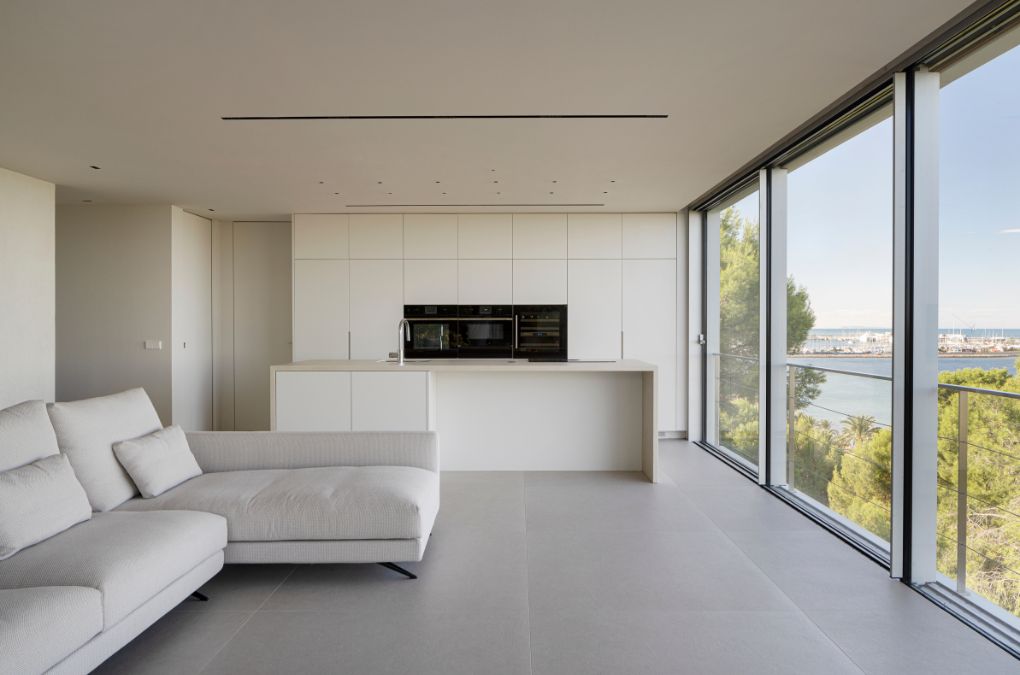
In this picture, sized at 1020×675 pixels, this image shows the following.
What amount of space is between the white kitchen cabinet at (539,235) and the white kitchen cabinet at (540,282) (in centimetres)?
9

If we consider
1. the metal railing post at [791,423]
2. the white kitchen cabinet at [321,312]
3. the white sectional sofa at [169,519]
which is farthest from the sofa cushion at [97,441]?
the metal railing post at [791,423]

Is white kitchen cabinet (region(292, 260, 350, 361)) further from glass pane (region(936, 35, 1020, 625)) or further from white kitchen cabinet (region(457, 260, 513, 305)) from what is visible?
glass pane (region(936, 35, 1020, 625))

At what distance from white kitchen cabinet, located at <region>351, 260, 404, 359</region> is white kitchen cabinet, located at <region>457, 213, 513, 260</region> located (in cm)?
74

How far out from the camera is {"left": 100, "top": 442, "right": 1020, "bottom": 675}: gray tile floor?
7.13 ft

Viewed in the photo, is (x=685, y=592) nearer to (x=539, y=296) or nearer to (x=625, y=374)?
(x=625, y=374)

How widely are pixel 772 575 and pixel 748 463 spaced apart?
8.41 ft

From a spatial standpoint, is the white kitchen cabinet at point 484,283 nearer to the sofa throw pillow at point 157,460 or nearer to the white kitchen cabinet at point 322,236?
the white kitchen cabinet at point 322,236

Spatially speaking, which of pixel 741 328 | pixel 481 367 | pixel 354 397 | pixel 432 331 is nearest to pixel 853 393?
pixel 741 328

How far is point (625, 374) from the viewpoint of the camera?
5.03m

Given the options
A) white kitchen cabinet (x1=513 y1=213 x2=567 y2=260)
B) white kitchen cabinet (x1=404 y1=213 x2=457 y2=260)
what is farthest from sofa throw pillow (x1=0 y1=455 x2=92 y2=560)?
white kitchen cabinet (x1=513 y1=213 x2=567 y2=260)

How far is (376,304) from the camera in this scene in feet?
21.8

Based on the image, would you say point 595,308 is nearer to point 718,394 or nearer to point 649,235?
point 649,235

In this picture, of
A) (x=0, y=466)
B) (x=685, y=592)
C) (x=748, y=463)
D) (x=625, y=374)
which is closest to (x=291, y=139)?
(x=0, y=466)

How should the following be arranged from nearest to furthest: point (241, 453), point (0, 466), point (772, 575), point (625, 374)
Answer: point (0, 466) < point (772, 575) < point (241, 453) < point (625, 374)
